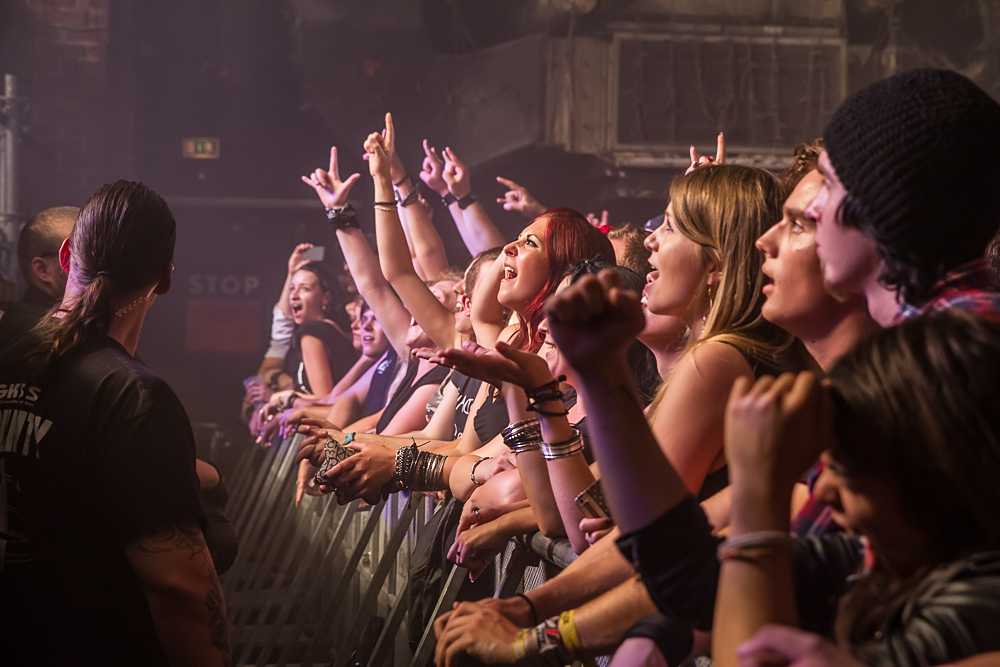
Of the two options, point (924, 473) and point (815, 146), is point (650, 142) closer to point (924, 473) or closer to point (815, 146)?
point (815, 146)

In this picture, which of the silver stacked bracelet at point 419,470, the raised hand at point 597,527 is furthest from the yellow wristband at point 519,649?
the silver stacked bracelet at point 419,470

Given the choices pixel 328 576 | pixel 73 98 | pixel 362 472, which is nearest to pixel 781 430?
pixel 362 472

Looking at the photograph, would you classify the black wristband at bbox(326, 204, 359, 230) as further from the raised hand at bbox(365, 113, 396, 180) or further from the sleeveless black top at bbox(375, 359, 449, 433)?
the sleeveless black top at bbox(375, 359, 449, 433)

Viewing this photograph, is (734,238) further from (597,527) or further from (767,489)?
(767,489)

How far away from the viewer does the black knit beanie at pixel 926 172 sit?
1019mm

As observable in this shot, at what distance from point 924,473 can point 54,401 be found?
1.47 m

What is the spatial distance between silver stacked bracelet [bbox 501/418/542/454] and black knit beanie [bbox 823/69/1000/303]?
0.73 metres

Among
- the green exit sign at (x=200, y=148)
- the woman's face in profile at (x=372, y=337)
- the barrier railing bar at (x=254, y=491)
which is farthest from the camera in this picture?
the green exit sign at (x=200, y=148)

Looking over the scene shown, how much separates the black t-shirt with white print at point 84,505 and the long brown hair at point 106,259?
0.09m

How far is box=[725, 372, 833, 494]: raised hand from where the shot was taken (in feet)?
2.45

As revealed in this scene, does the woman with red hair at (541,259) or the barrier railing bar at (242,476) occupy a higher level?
the woman with red hair at (541,259)

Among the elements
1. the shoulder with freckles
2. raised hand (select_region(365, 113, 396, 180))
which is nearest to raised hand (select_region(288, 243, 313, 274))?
raised hand (select_region(365, 113, 396, 180))

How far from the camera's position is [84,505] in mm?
1545

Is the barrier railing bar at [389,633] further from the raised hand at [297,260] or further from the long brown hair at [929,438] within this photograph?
the raised hand at [297,260]
